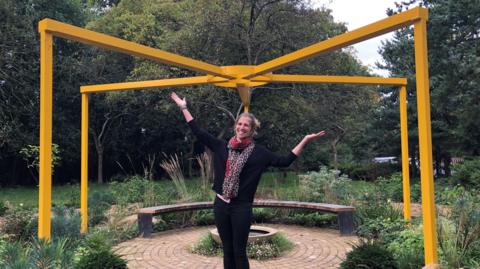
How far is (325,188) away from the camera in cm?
750

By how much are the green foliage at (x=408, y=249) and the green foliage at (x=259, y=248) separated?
118 cm

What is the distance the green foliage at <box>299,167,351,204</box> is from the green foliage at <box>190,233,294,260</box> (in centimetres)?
249

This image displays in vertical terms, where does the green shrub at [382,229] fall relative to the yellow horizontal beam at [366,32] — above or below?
below

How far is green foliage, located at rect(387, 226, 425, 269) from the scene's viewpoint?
339 centimetres

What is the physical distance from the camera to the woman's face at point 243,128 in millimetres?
2717

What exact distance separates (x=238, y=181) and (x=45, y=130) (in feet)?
5.11

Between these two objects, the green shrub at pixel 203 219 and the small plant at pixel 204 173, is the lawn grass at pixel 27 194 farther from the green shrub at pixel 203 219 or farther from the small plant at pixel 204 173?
the green shrub at pixel 203 219

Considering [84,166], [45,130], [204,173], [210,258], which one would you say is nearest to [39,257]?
[45,130]

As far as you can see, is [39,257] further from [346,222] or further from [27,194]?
[27,194]

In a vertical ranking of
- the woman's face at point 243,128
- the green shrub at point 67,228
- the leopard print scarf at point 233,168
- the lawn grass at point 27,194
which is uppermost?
the woman's face at point 243,128

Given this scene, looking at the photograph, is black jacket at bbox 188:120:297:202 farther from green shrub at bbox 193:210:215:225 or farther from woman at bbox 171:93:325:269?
green shrub at bbox 193:210:215:225

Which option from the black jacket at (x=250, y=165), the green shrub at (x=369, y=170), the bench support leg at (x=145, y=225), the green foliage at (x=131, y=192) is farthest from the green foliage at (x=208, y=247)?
the green shrub at (x=369, y=170)

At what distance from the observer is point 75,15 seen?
50.6 feet

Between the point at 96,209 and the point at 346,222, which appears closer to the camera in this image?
the point at 346,222
